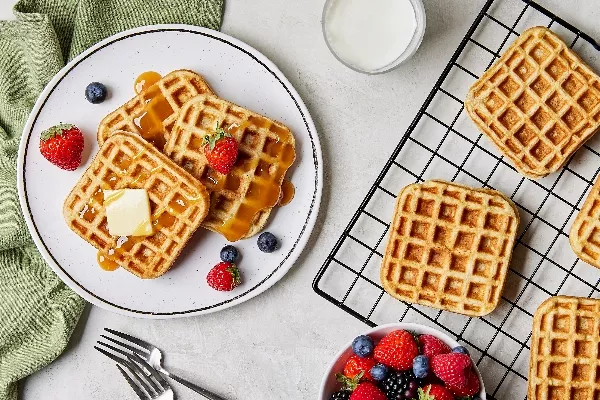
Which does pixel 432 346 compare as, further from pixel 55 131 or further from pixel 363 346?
pixel 55 131

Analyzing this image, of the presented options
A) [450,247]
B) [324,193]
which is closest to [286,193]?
[324,193]

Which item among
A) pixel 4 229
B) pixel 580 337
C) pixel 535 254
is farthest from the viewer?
pixel 4 229

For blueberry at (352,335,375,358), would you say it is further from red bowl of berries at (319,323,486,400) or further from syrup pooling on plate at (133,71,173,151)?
syrup pooling on plate at (133,71,173,151)

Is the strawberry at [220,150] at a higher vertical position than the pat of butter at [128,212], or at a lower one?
higher

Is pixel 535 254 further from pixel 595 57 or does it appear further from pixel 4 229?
pixel 4 229

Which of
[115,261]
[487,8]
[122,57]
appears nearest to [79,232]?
[115,261]

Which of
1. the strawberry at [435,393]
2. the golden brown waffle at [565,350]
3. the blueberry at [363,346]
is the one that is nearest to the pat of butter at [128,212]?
the blueberry at [363,346]

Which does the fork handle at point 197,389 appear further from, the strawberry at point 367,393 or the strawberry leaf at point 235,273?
the strawberry at point 367,393
